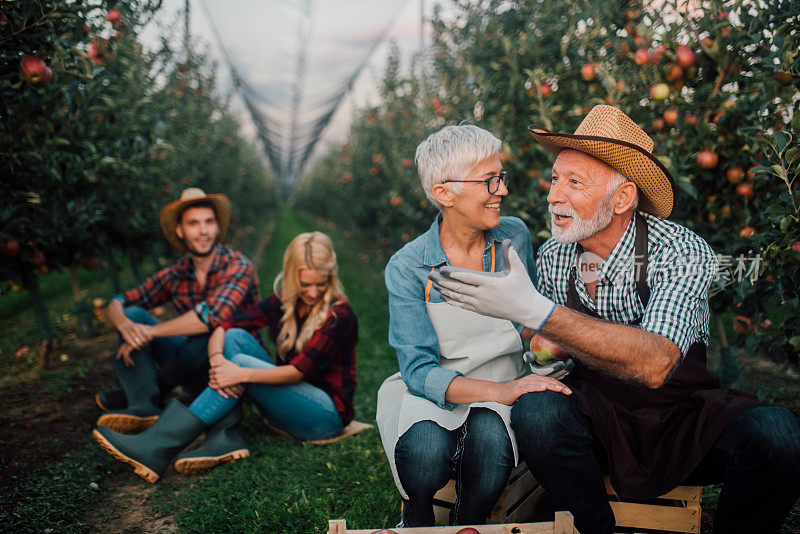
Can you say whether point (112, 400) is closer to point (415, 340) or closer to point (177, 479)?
point (177, 479)

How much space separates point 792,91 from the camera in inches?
94.6

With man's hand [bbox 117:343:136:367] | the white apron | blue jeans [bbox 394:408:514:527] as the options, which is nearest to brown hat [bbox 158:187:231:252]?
man's hand [bbox 117:343:136:367]

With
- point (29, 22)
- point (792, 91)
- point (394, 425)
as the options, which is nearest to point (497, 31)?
point (792, 91)

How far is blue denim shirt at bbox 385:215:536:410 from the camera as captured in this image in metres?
1.91

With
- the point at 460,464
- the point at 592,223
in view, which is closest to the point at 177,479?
the point at 460,464

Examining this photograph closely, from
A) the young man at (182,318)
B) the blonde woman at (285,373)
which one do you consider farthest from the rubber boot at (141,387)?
the blonde woman at (285,373)

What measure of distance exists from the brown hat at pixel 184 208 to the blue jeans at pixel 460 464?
2.06 meters

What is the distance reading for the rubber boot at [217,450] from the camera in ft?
8.74

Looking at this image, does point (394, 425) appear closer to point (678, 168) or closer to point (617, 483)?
point (617, 483)

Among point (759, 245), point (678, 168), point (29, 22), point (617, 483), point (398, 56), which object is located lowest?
point (617, 483)

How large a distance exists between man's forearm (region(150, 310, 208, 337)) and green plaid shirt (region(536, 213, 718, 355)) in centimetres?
191

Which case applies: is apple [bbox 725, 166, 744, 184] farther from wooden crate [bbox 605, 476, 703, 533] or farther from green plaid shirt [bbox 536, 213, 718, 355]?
wooden crate [bbox 605, 476, 703, 533]

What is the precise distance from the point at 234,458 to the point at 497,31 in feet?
10.5

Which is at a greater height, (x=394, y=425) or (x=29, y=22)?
(x=29, y=22)
